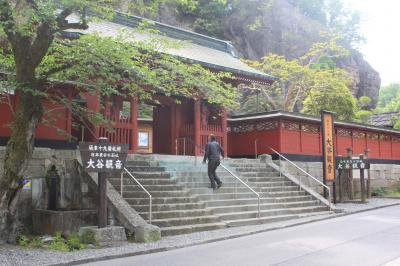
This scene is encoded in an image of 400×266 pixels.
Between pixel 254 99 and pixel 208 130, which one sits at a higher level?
pixel 254 99

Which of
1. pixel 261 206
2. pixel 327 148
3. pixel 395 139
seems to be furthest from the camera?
pixel 395 139

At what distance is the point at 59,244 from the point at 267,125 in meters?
12.7

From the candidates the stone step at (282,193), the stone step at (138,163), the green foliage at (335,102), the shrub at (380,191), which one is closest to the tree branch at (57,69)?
the stone step at (138,163)

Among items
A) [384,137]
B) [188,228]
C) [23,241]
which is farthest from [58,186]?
[384,137]

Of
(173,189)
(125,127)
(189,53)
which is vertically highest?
(189,53)

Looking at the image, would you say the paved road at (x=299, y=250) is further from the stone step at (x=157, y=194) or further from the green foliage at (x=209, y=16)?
the green foliage at (x=209, y=16)

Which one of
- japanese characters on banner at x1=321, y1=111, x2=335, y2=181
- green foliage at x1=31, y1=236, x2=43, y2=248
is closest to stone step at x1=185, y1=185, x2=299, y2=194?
japanese characters on banner at x1=321, y1=111, x2=335, y2=181

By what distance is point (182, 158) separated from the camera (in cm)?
1511

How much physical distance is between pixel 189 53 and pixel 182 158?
197 inches

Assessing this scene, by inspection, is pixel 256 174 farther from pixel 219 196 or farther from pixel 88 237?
pixel 88 237

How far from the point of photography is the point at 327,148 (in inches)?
683

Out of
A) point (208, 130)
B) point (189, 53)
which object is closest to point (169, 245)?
point (208, 130)

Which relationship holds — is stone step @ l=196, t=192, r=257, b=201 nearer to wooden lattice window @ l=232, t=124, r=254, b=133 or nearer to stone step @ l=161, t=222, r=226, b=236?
stone step @ l=161, t=222, r=226, b=236

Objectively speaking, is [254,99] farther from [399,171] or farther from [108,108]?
[108,108]
